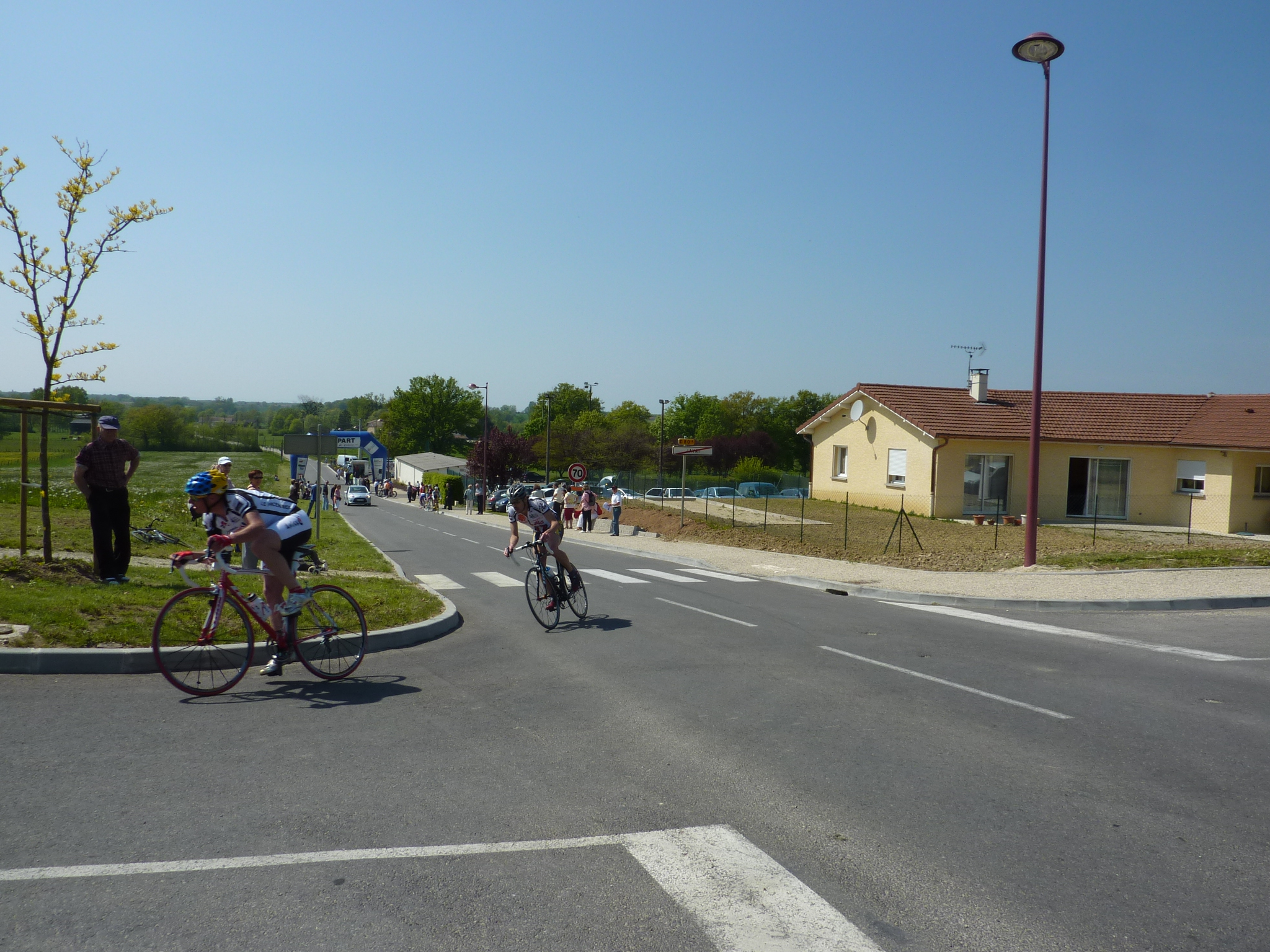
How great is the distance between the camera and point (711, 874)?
3936 millimetres

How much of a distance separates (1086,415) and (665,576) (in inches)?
905

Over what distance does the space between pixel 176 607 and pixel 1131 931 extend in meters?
6.63

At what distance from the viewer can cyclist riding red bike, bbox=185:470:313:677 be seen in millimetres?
6578

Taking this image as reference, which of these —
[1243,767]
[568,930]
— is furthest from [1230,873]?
[568,930]

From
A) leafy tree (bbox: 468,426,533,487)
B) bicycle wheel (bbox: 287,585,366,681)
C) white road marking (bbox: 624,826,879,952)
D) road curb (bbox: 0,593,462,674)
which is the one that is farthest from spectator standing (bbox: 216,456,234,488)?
leafy tree (bbox: 468,426,533,487)

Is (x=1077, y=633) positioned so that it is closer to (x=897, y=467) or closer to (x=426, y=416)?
(x=897, y=467)

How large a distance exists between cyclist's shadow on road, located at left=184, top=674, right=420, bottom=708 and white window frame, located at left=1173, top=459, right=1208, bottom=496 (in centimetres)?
2902

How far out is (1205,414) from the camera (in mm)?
31812

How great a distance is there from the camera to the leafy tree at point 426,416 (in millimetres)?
160375

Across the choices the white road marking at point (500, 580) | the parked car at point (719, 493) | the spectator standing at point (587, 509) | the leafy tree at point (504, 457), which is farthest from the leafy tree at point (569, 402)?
the white road marking at point (500, 580)

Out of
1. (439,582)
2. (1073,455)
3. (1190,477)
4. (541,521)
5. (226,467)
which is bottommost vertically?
(439,582)

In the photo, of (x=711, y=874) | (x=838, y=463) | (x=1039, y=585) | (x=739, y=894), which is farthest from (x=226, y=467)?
(x=838, y=463)

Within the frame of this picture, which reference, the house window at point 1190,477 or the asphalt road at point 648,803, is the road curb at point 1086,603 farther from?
the house window at point 1190,477

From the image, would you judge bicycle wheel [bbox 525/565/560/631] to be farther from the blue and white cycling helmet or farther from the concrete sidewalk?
the concrete sidewalk
